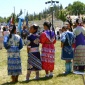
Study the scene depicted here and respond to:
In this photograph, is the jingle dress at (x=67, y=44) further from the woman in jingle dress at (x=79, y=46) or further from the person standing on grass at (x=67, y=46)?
the woman in jingle dress at (x=79, y=46)

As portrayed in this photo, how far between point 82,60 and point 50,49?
1106 mm

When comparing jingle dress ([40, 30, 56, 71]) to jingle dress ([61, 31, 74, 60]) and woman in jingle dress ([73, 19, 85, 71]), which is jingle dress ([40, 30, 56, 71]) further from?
woman in jingle dress ([73, 19, 85, 71])

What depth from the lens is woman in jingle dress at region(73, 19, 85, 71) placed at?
879 centimetres

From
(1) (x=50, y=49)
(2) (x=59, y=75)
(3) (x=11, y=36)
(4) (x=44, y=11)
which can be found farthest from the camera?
(4) (x=44, y=11)

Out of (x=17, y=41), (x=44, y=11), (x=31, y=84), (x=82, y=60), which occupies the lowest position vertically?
(x=31, y=84)

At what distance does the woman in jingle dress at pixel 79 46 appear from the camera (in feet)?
28.8

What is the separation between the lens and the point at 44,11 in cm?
13538

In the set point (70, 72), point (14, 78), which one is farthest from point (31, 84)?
point (70, 72)

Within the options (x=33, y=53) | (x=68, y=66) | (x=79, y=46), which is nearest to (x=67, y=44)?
(x=79, y=46)

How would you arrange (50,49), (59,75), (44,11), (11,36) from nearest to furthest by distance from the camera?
1. (11,36)
2. (50,49)
3. (59,75)
4. (44,11)

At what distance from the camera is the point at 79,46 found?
8.87 meters

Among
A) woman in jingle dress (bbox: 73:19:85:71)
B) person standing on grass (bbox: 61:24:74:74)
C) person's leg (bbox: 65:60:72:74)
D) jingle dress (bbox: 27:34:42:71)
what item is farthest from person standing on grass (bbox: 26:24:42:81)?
woman in jingle dress (bbox: 73:19:85:71)

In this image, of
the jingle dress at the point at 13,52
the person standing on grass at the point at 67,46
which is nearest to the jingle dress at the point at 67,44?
the person standing on grass at the point at 67,46

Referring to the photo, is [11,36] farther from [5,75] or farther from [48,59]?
[5,75]
